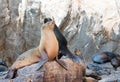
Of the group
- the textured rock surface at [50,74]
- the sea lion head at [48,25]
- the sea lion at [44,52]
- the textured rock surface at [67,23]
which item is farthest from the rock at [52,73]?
the textured rock surface at [67,23]

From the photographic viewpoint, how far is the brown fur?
5121mm

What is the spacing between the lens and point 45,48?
5148 millimetres

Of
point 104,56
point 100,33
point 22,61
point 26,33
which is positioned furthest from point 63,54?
point 26,33

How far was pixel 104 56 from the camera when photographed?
375 inches

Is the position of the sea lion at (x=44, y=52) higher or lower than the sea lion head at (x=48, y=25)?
lower

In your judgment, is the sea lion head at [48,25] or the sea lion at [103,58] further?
the sea lion at [103,58]

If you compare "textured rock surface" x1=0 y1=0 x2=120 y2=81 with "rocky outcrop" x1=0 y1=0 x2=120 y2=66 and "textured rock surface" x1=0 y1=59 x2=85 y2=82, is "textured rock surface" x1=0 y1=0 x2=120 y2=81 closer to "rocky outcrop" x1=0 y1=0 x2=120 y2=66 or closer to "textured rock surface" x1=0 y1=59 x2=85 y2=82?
"rocky outcrop" x1=0 y1=0 x2=120 y2=66

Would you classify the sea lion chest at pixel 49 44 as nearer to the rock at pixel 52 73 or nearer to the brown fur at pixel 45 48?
the brown fur at pixel 45 48

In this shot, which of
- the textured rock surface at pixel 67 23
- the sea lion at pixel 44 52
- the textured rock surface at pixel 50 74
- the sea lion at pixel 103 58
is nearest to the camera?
the textured rock surface at pixel 50 74

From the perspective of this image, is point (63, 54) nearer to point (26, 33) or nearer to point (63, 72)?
point (63, 72)

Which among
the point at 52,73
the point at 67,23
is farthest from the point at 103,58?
the point at 52,73

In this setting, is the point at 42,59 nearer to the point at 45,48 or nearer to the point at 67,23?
the point at 45,48

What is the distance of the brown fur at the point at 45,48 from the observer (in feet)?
16.8

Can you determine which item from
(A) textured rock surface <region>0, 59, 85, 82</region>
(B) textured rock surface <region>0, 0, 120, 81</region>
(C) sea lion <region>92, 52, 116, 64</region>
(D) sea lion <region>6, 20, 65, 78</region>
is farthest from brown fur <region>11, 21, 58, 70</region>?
(B) textured rock surface <region>0, 0, 120, 81</region>
